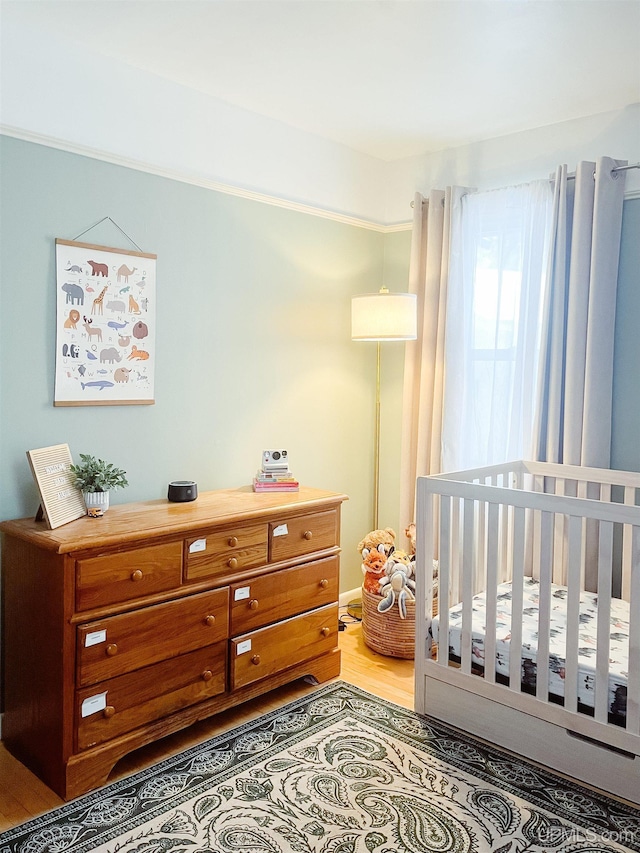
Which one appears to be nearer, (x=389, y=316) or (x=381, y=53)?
(x=381, y=53)

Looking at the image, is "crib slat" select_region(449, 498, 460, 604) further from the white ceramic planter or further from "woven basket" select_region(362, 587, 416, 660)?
the white ceramic planter

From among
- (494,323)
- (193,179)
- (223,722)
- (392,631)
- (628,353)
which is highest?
(193,179)


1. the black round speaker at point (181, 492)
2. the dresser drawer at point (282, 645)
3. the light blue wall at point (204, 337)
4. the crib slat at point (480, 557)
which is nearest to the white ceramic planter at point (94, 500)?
the light blue wall at point (204, 337)

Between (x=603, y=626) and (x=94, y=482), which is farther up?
(x=94, y=482)

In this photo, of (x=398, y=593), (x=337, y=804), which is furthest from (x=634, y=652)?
(x=398, y=593)

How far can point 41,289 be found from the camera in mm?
2512

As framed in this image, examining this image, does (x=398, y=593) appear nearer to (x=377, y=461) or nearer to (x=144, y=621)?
(x=377, y=461)

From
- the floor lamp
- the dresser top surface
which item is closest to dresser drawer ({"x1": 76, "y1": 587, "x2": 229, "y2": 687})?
→ the dresser top surface

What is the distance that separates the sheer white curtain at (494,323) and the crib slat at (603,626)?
114 cm

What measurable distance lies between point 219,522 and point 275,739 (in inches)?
32.3

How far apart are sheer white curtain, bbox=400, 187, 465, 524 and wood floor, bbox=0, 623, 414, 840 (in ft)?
2.83

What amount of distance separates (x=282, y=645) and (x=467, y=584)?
805mm

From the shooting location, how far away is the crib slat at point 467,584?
2555 millimetres

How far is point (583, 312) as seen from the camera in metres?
3.09
